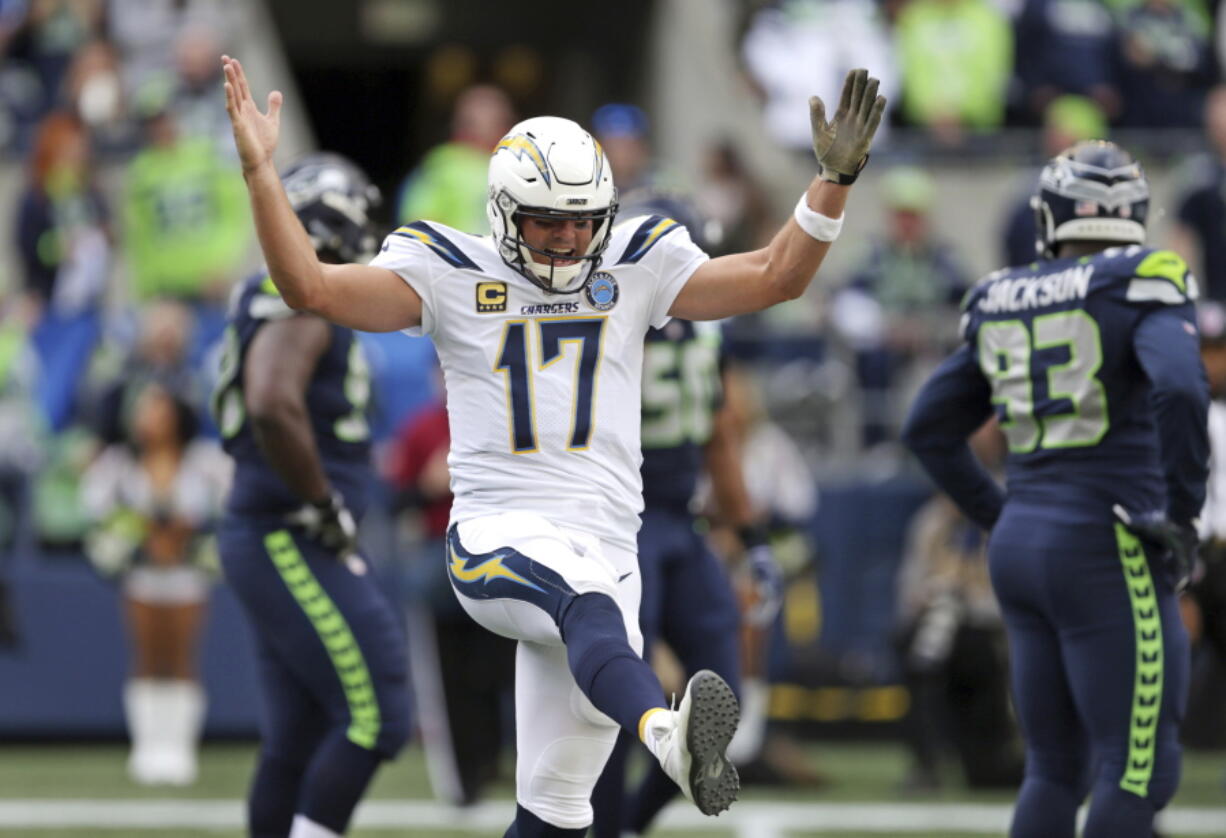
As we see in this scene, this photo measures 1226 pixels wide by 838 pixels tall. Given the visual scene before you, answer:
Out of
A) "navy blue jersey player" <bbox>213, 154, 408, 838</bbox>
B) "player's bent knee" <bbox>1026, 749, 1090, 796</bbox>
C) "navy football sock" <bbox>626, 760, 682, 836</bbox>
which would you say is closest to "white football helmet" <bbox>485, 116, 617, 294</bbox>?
"navy blue jersey player" <bbox>213, 154, 408, 838</bbox>

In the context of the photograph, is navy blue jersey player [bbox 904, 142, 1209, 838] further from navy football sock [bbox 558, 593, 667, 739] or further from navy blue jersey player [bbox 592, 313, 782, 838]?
navy football sock [bbox 558, 593, 667, 739]

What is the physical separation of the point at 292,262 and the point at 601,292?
73 centimetres

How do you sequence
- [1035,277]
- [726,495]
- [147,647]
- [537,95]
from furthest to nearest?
[537,95]
[147,647]
[726,495]
[1035,277]

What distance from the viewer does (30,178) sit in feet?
39.7

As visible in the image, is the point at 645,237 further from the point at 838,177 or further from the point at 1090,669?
the point at 1090,669

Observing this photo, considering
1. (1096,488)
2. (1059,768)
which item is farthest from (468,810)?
(1096,488)

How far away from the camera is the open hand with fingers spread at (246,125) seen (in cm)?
451

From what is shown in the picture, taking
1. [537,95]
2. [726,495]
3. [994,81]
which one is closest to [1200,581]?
[726,495]

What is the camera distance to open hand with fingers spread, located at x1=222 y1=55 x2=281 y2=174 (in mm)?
4508

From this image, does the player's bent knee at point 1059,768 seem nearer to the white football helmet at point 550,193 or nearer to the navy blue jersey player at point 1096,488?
the navy blue jersey player at point 1096,488

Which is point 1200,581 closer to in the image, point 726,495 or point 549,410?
point 726,495

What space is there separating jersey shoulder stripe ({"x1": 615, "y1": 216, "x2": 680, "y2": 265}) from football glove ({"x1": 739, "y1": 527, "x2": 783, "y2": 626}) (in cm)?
213

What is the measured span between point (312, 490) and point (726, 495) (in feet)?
5.81

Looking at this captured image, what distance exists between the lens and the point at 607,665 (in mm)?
4301
